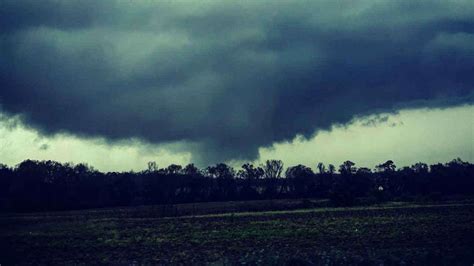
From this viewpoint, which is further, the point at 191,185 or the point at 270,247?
the point at 191,185

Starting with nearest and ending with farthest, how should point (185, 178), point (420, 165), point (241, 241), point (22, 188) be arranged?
point (241, 241)
point (22, 188)
point (185, 178)
point (420, 165)

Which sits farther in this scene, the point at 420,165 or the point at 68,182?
the point at 420,165

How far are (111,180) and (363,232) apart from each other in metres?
121

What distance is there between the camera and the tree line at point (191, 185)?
120m

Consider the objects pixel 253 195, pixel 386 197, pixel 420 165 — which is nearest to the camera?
pixel 386 197

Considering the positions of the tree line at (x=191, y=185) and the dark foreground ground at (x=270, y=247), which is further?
the tree line at (x=191, y=185)

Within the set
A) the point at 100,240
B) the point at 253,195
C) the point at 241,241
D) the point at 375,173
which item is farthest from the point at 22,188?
the point at 375,173

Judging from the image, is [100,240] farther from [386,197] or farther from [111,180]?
[111,180]

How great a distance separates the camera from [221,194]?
486 ft

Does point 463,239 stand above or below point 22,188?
below

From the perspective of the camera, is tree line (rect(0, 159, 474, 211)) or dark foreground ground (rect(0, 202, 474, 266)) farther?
tree line (rect(0, 159, 474, 211))

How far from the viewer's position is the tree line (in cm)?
11975

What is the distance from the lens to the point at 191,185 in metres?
153

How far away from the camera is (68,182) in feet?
445
